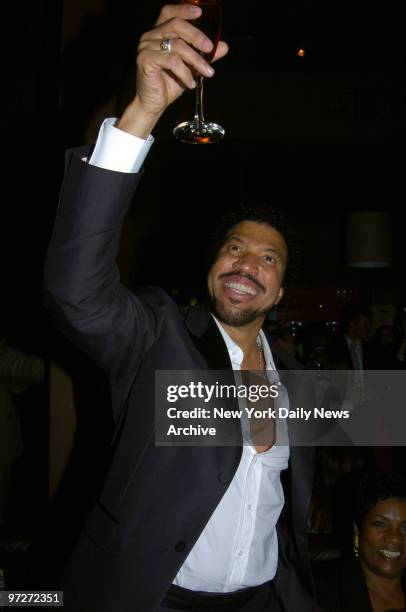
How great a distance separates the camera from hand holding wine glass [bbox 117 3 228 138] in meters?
0.88

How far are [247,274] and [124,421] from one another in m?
0.63

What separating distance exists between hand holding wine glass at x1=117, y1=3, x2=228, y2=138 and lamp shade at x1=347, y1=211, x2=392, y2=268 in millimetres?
4560

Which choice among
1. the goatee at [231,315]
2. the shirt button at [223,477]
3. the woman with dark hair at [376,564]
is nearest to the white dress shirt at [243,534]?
the shirt button at [223,477]

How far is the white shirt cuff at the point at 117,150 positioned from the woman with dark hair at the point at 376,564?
1.63 m

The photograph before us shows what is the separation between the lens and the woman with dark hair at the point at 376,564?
1950mm

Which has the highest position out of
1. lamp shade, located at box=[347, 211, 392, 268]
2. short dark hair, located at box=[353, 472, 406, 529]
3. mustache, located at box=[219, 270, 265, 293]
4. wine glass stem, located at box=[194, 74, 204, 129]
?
lamp shade, located at box=[347, 211, 392, 268]

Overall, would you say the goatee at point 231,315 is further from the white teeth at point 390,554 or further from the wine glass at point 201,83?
the white teeth at point 390,554

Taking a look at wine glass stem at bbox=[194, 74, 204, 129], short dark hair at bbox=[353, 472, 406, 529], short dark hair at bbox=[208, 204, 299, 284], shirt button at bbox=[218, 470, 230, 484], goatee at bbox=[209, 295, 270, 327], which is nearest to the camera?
shirt button at bbox=[218, 470, 230, 484]

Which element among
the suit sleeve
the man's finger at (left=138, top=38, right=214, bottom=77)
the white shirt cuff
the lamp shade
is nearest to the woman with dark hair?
the suit sleeve

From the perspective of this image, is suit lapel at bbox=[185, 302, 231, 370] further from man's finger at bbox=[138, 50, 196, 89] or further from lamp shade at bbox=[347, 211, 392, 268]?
lamp shade at bbox=[347, 211, 392, 268]

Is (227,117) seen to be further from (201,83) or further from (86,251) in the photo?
(86,251)

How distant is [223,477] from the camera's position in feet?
4.00

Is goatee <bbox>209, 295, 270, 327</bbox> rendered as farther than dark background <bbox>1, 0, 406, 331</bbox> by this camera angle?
No

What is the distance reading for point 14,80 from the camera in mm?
3250
